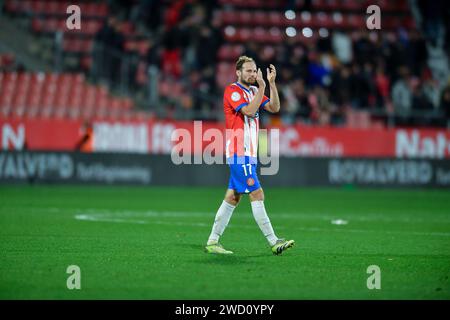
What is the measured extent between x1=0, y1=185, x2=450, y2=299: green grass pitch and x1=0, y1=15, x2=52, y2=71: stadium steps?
827cm

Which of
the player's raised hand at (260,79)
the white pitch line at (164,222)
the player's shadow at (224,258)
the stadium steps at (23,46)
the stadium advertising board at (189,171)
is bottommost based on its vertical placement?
the player's shadow at (224,258)

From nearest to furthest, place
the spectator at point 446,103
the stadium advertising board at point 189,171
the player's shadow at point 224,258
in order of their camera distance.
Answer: the player's shadow at point 224,258 < the stadium advertising board at point 189,171 < the spectator at point 446,103

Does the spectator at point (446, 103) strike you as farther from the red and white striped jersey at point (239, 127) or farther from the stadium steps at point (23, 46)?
the red and white striped jersey at point (239, 127)

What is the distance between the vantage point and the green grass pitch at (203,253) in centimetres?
780

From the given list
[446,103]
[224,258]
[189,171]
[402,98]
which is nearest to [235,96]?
[224,258]

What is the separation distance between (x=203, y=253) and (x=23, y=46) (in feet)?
62.0

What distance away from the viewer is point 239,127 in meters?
10.3

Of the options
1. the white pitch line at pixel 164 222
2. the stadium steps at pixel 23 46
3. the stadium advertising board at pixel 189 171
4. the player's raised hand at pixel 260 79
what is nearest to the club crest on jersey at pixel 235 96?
the player's raised hand at pixel 260 79

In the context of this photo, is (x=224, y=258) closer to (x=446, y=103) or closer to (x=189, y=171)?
(x=189, y=171)

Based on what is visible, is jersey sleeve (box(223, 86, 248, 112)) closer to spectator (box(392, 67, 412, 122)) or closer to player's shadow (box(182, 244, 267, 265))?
player's shadow (box(182, 244, 267, 265))

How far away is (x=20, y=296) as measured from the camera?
7.27 m

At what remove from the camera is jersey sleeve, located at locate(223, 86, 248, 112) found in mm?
10180

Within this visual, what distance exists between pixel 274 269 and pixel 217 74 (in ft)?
67.1
